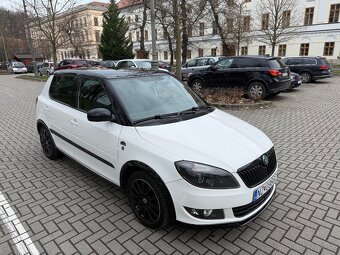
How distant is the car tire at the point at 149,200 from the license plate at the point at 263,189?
883mm

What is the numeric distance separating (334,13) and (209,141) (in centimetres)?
3853

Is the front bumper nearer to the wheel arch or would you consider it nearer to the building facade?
the wheel arch

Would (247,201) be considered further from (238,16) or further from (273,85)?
(238,16)

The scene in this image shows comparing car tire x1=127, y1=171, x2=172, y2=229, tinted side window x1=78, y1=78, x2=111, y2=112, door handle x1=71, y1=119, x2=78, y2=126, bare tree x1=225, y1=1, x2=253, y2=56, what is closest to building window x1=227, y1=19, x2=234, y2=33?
bare tree x1=225, y1=1, x2=253, y2=56

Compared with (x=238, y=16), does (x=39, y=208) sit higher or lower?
lower

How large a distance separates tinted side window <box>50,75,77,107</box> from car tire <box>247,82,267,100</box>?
763 centimetres

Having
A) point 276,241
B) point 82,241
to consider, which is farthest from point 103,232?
point 276,241

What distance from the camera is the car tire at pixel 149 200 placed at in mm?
2766

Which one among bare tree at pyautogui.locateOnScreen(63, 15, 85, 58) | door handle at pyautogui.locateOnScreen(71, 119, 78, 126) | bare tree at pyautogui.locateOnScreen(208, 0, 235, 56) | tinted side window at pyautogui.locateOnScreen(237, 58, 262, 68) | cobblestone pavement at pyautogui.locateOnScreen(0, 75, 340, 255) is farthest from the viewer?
bare tree at pyautogui.locateOnScreen(63, 15, 85, 58)

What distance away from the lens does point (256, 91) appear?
419 inches

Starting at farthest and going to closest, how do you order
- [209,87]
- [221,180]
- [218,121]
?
1. [209,87]
2. [218,121]
3. [221,180]

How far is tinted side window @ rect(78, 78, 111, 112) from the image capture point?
3.51 meters

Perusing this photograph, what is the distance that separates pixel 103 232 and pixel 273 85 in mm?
9042

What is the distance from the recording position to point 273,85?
33.8 ft
